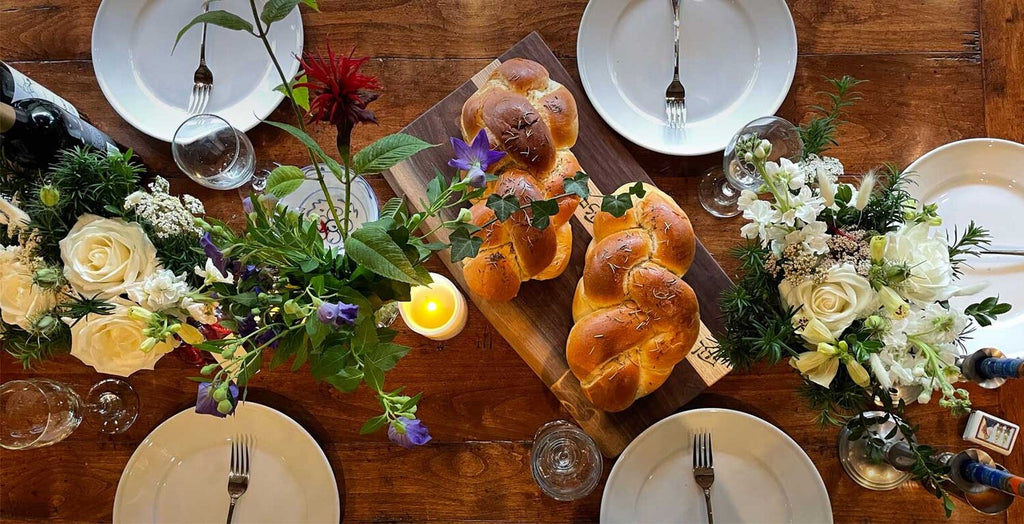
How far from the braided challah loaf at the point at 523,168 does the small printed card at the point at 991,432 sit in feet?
3.05

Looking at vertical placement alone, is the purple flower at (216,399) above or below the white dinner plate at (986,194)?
above

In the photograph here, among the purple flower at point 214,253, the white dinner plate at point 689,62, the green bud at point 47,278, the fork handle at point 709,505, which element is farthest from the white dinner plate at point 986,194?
the green bud at point 47,278

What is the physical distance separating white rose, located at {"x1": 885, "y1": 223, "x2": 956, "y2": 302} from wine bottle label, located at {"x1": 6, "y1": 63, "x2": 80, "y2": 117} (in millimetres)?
1598

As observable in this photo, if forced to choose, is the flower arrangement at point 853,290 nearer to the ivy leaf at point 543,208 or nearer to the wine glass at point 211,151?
the ivy leaf at point 543,208

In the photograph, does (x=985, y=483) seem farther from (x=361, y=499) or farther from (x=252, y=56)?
(x=252, y=56)

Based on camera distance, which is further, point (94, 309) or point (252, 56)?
point (252, 56)

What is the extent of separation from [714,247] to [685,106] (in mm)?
338

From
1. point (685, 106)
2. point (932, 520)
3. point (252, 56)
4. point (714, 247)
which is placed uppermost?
point (252, 56)

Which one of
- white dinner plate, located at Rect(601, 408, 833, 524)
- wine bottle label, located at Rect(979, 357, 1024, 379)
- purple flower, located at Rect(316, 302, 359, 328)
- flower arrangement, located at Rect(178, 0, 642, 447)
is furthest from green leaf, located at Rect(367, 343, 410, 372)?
wine bottle label, located at Rect(979, 357, 1024, 379)

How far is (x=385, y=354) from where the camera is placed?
0.91 metres

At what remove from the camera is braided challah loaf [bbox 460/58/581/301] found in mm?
1314

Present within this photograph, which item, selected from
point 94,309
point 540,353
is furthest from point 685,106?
point 94,309

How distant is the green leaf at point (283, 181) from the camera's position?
2.69 ft

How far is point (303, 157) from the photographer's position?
1534mm
